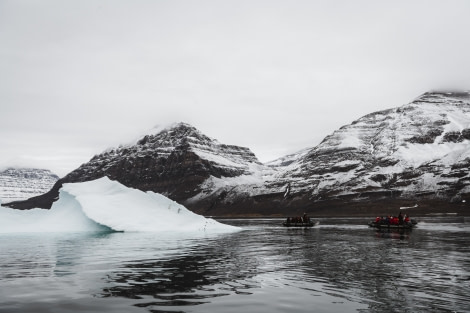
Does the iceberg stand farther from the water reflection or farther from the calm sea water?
the water reflection

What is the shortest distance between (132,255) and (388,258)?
18755mm

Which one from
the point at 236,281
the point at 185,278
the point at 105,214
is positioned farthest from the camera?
the point at 105,214

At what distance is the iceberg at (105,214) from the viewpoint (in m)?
55.8

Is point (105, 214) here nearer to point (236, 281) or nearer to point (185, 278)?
point (185, 278)

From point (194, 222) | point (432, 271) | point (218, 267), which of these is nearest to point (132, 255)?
point (218, 267)

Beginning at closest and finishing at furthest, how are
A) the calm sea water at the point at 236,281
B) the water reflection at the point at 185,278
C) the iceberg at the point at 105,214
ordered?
the calm sea water at the point at 236,281 → the water reflection at the point at 185,278 → the iceberg at the point at 105,214

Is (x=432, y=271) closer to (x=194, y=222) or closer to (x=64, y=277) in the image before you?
(x=64, y=277)

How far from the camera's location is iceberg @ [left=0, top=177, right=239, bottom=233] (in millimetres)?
55844

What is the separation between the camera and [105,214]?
55000 millimetres

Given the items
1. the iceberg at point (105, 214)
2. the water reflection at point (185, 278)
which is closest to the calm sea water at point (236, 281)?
the water reflection at point (185, 278)

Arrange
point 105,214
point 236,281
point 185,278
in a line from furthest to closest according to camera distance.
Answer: point 105,214, point 185,278, point 236,281

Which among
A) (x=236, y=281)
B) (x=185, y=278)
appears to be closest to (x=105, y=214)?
(x=185, y=278)

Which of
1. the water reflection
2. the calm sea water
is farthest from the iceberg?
the water reflection

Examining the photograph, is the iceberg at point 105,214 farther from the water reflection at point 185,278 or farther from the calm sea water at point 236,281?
the water reflection at point 185,278
